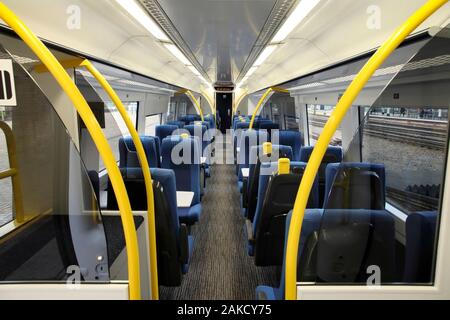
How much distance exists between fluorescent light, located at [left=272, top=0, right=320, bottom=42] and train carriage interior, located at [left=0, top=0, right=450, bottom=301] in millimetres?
25

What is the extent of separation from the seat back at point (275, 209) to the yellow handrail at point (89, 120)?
1369 millimetres

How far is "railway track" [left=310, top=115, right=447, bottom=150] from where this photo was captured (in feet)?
6.86

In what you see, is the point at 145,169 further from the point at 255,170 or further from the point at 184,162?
the point at 184,162

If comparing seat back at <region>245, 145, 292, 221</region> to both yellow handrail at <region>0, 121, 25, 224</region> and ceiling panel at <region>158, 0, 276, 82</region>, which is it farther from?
yellow handrail at <region>0, 121, 25, 224</region>

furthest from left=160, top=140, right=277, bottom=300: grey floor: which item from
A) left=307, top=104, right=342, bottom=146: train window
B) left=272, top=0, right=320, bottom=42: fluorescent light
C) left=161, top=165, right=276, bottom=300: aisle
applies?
left=272, top=0, right=320, bottom=42: fluorescent light

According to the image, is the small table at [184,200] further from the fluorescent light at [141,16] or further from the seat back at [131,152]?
the fluorescent light at [141,16]

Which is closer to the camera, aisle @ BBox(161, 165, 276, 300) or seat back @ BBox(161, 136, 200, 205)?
aisle @ BBox(161, 165, 276, 300)

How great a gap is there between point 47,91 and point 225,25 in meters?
1.75

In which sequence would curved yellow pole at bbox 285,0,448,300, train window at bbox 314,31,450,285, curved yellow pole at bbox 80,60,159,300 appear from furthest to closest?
curved yellow pole at bbox 80,60,159,300 < train window at bbox 314,31,450,285 < curved yellow pole at bbox 285,0,448,300

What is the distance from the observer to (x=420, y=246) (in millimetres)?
1478

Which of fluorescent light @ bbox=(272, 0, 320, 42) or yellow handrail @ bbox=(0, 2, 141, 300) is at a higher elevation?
fluorescent light @ bbox=(272, 0, 320, 42)

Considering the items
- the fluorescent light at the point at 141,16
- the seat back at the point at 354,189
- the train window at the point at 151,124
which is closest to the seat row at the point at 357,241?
the seat back at the point at 354,189

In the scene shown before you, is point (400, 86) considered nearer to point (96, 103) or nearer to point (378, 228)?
point (378, 228)

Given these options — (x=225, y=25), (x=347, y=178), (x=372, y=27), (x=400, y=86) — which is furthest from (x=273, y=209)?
(x=225, y=25)
